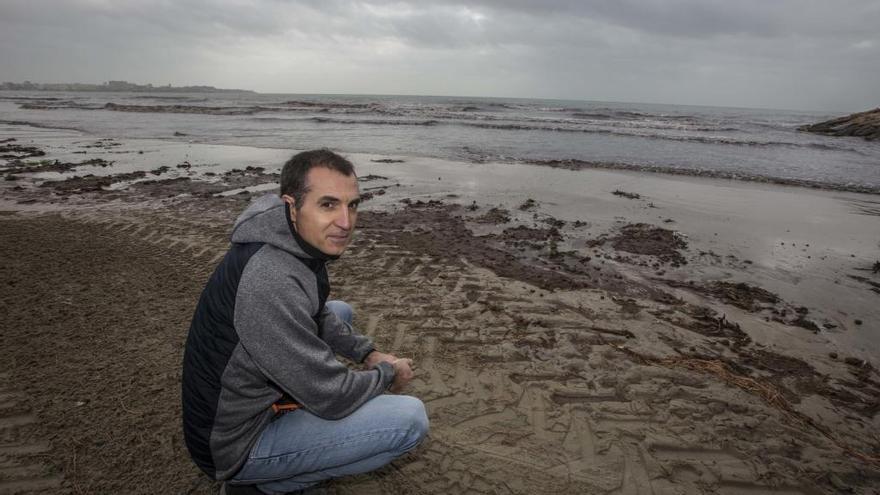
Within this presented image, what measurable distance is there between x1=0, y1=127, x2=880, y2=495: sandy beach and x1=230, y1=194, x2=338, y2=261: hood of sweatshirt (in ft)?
5.37

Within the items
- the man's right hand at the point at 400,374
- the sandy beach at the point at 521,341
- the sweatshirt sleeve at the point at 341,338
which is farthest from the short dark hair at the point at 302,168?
the sandy beach at the point at 521,341

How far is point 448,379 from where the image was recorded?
3.72m

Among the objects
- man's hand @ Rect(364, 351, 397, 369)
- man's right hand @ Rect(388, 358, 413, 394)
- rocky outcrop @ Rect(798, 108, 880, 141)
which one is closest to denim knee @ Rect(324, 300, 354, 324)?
man's hand @ Rect(364, 351, 397, 369)

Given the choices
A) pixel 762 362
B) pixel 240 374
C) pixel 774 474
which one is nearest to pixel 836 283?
pixel 762 362

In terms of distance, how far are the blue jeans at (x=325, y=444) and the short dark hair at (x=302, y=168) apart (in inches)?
44.6

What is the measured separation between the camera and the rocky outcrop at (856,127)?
30359 millimetres

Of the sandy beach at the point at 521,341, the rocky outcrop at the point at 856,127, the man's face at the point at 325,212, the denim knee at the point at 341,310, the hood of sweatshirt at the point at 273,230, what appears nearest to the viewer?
the hood of sweatshirt at the point at 273,230

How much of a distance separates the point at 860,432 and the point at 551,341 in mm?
2477

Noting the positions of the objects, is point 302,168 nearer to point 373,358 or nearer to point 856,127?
point 373,358

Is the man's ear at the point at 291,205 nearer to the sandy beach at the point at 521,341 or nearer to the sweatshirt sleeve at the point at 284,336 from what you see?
the sweatshirt sleeve at the point at 284,336

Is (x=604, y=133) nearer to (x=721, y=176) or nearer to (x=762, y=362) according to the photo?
(x=721, y=176)

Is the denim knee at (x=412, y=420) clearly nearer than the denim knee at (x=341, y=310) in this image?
Yes

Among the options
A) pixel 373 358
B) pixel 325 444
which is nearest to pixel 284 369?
pixel 325 444

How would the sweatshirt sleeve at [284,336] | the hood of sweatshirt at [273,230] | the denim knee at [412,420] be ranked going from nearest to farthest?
the sweatshirt sleeve at [284,336], the hood of sweatshirt at [273,230], the denim knee at [412,420]
